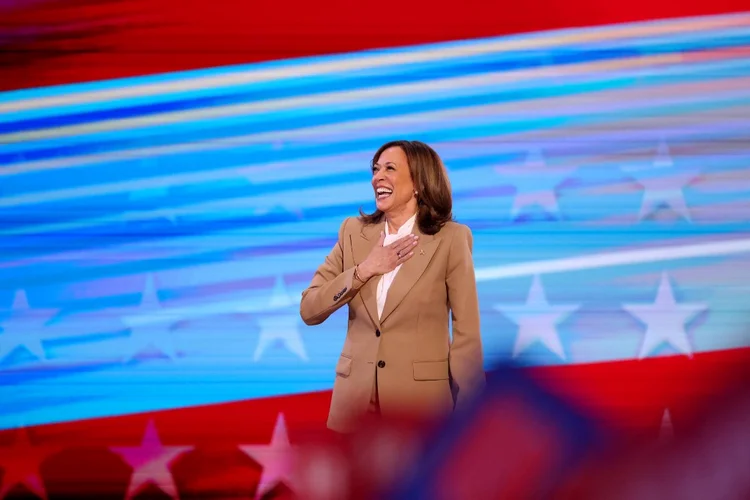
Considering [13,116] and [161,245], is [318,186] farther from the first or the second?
[13,116]

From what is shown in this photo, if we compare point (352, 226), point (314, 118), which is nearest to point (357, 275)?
point (352, 226)

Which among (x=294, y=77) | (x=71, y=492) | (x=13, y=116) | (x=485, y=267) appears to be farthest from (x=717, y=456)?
(x=13, y=116)

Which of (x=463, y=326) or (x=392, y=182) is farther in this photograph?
(x=392, y=182)

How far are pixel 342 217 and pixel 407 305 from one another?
1.39 m

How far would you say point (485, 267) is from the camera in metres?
3.73

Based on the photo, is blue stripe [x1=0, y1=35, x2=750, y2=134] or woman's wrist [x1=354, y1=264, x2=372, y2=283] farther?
blue stripe [x1=0, y1=35, x2=750, y2=134]

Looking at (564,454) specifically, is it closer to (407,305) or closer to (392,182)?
(407,305)

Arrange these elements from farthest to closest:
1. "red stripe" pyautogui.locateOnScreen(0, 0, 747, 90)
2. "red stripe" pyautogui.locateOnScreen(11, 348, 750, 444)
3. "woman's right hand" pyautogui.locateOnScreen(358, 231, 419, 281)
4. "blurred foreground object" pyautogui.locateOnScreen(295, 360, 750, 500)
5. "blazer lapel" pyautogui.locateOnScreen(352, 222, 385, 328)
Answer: "red stripe" pyautogui.locateOnScreen(0, 0, 747, 90)
"red stripe" pyautogui.locateOnScreen(11, 348, 750, 444)
"blazer lapel" pyautogui.locateOnScreen(352, 222, 385, 328)
"woman's right hand" pyautogui.locateOnScreen(358, 231, 419, 281)
"blurred foreground object" pyautogui.locateOnScreen(295, 360, 750, 500)

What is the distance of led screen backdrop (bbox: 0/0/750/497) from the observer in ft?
12.2

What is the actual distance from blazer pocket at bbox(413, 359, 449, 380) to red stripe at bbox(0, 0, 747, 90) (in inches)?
73.8

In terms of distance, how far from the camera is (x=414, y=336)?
2461mm

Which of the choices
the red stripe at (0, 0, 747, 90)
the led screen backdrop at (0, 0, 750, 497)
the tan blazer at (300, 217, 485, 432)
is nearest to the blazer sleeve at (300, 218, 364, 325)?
the tan blazer at (300, 217, 485, 432)

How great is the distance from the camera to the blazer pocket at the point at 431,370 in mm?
2428

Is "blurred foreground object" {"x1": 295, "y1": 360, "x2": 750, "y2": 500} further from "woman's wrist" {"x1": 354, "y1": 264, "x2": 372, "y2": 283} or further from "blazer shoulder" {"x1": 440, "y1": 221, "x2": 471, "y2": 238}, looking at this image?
"blazer shoulder" {"x1": 440, "y1": 221, "x2": 471, "y2": 238}
